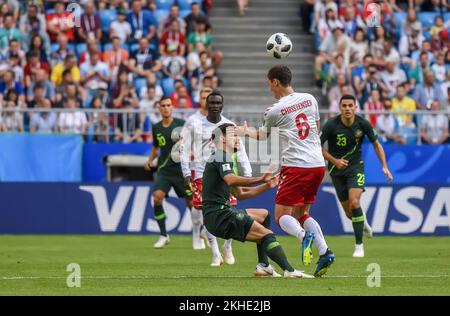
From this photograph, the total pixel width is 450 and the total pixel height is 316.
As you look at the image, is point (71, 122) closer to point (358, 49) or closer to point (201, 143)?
point (201, 143)

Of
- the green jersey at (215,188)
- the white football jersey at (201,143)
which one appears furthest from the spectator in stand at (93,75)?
the green jersey at (215,188)

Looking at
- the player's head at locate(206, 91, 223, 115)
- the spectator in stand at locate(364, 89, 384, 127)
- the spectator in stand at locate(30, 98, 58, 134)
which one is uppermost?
the player's head at locate(206, 91, 223, 115)

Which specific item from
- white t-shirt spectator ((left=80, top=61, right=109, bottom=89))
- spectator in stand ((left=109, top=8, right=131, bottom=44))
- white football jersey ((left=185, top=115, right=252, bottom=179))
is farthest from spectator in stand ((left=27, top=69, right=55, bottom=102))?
white football jersey ((left=185, top=115, right=252, bottom=179))

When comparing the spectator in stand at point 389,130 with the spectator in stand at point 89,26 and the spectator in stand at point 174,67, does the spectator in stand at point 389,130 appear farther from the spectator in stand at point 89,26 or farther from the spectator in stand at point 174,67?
the spectator in stand at point 89,26

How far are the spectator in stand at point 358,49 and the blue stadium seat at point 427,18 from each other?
2.11m

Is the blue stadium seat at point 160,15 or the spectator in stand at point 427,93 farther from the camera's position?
the blue stadium seat at point 160,15

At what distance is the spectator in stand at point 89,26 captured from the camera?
98.0ft

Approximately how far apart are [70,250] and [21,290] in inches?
301

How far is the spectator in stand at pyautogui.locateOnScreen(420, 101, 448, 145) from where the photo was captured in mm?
27141

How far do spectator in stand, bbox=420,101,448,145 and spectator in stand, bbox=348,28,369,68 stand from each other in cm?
342

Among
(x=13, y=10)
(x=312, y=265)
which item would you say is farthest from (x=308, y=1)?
(x=312, y=265)

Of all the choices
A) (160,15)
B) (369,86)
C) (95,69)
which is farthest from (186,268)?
(160,15)

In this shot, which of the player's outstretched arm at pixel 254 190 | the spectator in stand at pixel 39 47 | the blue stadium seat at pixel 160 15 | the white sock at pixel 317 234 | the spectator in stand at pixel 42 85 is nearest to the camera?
the player's outstretched arm at pixel 254 190

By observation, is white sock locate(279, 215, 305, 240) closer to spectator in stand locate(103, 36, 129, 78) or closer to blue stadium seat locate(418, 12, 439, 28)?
spectator in stand locate(103, 36, 129, 78)
